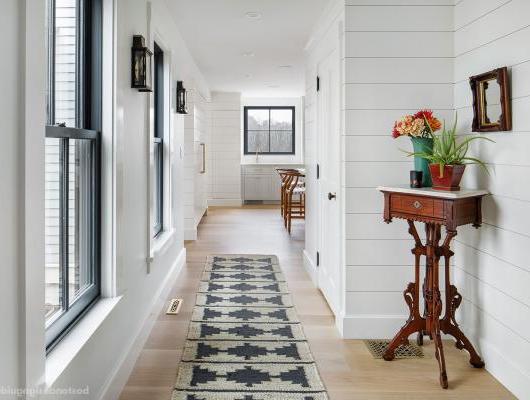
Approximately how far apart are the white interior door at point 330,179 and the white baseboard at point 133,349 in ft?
4.18

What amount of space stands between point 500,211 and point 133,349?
209 centimetres

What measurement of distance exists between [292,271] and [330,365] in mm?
2394

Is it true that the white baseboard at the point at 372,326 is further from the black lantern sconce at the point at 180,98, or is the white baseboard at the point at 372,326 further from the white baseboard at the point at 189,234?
the white baseboard at the point at 189,234

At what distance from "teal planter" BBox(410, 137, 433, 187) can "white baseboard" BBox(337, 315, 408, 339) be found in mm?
920

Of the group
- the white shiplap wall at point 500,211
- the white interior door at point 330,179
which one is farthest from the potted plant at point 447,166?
the white interior door at point 330,179

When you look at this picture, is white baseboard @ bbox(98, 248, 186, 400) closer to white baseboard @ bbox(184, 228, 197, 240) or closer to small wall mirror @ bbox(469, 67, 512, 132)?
small wall mirror @ bbox(469, 67, 512, 132)

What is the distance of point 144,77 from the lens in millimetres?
2906

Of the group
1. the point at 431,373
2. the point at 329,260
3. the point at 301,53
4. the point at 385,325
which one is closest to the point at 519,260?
the point at 431,373

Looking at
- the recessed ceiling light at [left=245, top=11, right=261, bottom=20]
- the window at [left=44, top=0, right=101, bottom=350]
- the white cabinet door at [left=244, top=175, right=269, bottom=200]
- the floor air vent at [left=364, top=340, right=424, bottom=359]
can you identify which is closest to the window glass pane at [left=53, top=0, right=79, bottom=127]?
the window at [left=44, top=0, right=101, bottom=350]

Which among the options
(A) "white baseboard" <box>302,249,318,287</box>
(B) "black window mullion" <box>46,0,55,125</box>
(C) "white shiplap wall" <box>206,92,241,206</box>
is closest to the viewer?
(B) "black window mullion" <box>46,0,55,125</box>

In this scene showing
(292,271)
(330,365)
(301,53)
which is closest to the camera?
(330,365)

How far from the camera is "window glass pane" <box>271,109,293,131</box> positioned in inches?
455

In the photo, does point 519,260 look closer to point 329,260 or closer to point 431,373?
point 431,373

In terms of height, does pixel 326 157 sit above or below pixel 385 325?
above
